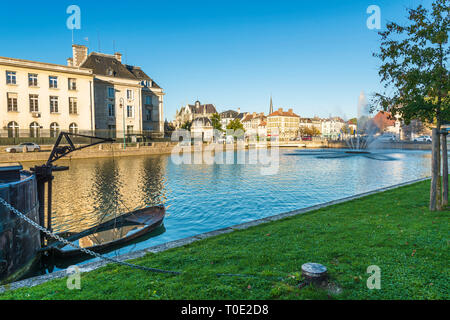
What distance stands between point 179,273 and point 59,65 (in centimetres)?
5681

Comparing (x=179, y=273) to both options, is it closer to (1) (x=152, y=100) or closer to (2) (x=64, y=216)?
(2) (x=64, y=216)

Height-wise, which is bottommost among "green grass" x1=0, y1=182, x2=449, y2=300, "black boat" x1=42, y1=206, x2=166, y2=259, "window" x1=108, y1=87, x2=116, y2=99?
"black boat" x1=42, y1=206, x2=166, y2=259

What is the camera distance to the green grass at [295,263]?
500cm

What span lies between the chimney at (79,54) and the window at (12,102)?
664 inches

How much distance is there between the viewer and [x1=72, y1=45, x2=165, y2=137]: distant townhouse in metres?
59.3

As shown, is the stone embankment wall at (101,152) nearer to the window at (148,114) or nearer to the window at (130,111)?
the window at (130,111)

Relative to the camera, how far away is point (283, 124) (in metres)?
165

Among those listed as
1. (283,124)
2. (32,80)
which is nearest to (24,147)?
(32,80)

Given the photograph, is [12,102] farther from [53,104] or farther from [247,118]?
[247,118]

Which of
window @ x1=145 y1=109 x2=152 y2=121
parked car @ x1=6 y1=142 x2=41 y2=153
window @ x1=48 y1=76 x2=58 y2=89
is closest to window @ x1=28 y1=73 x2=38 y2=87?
window @ x1=48 y1=76 x2=58 y2=89

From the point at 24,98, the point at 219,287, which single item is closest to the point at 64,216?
the point at 219,287

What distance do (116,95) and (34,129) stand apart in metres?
17.9

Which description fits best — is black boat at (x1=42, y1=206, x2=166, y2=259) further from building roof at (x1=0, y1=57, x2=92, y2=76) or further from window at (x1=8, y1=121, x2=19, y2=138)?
building roof at (x1=0, y1=57, x2=92, y2=76)
